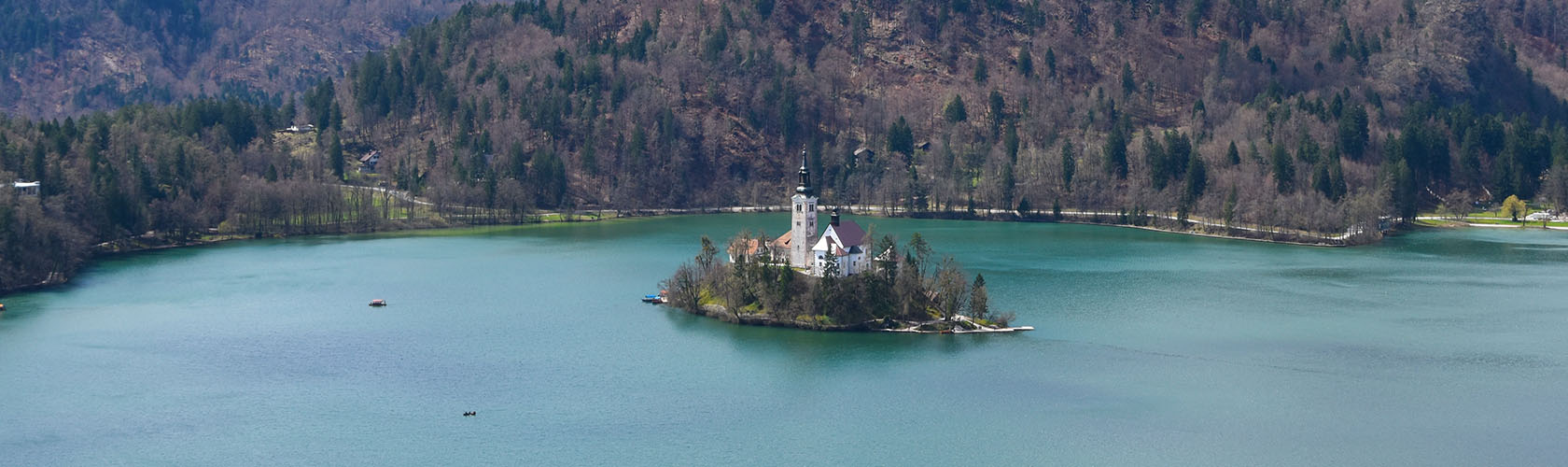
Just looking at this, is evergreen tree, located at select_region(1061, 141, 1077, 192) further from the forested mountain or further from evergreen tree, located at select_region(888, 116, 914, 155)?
evergreen tree, located at select_region(888, 116, 914, 155)

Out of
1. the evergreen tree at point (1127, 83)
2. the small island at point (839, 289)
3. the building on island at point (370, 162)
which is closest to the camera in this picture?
the small island at point (839, 289)

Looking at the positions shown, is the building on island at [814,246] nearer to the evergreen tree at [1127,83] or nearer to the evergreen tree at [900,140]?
the evergreen tree at [900,140]

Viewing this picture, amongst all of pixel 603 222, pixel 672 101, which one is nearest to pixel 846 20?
pixel 672 101

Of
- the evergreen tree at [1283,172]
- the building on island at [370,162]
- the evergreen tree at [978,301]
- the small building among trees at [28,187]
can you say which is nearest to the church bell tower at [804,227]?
the evergreen tree at [978,301]

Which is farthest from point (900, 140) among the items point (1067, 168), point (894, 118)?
point (1067, 168)

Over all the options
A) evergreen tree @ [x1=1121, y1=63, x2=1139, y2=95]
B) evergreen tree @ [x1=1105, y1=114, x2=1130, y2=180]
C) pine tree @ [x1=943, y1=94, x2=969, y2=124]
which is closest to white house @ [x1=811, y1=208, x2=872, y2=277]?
evergreen tree @ [x1=1105, y1=114, x2=1130, y2=180]

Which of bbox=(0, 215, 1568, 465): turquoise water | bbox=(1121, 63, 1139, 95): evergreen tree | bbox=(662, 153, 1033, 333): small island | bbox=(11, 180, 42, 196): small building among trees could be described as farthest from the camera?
bbox=(1121, 63, 1139, 95): evergreen tree

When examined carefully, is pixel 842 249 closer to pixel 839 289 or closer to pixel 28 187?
pixel 839 289
